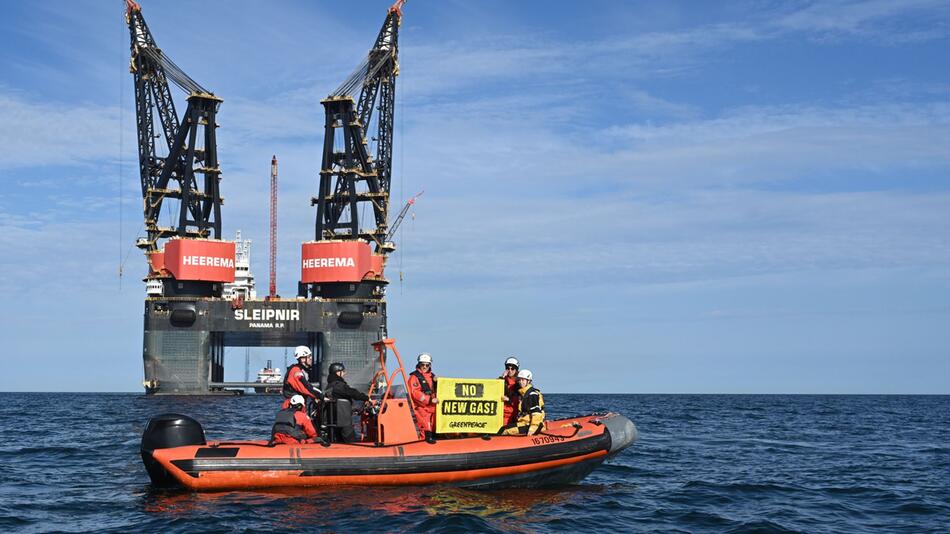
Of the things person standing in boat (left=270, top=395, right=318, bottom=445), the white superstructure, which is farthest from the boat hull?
the white superstructure

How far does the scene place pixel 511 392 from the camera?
56.9 ft

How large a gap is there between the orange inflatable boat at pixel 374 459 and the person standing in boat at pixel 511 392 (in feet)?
2.99

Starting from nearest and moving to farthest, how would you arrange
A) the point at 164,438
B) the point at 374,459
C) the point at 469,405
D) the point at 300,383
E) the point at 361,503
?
the point at 361,503, the point at 164,438, the point at 374,459, the point at 300,383, the point at 469,405

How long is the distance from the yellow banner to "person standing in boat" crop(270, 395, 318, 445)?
2150mm

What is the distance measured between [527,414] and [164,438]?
6117 millimetres

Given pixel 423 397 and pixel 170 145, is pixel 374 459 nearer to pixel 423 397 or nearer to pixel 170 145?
pixel 423 397

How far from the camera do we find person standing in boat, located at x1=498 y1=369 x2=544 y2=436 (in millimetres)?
16859

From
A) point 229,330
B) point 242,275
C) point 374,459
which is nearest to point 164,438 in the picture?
point 374,459

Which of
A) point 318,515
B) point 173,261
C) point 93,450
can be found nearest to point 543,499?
point 318,515

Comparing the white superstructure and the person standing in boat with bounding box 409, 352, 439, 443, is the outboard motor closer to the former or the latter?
the person standing in boat with bounding box 409, 352, 439, 443

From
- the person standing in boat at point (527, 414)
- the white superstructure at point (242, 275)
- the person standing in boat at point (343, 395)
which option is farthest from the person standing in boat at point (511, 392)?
the white superstructure at point (242, 275)

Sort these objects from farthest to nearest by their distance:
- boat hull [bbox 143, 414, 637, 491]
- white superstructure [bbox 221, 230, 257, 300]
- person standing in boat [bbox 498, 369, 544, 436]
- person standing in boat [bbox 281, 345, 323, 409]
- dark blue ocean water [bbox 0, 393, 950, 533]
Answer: white superstructure [bbox 221, 230, 257, 300]
person standing in boat [bbox 498, 369, 544, 436]
person standing in boat [bbox 281, 345, 323, 409]
boat hull [bbox 143, 414, 637, 491]
dark blue ocean water [bbox 0, 393, 950, 533]

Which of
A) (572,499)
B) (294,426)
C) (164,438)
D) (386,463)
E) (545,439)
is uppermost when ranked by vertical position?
(294,426)

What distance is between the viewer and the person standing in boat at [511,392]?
17219 mm
